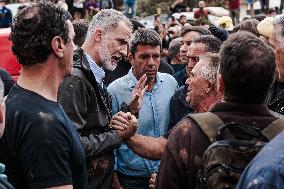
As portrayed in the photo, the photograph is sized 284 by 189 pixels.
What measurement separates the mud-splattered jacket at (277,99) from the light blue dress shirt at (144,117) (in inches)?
41.5

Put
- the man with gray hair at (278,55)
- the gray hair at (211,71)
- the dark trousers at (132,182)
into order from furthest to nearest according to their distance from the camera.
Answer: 1. the dark trousers at (132,182)
2. the man with gray hair at (278,55)
3. the gray hair at (211,71)

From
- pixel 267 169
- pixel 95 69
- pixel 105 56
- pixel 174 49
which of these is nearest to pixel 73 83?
pixel 95 69

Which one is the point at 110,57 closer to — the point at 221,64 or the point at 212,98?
the point at 212,98

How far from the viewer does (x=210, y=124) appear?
2.69 m

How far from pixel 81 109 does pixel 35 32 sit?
0.96 metres

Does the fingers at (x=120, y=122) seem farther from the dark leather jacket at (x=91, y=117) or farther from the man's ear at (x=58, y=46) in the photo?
the man's ear at (x=58, y=46)

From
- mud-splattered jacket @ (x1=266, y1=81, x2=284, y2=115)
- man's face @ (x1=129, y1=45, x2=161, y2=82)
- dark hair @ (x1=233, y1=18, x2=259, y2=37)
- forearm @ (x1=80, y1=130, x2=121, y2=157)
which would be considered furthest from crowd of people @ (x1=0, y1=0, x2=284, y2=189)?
dark hair @ (x1=233, y1=18, x2=259, y2=37)

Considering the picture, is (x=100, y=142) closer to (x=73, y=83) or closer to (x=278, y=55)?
(x=73, y=83)

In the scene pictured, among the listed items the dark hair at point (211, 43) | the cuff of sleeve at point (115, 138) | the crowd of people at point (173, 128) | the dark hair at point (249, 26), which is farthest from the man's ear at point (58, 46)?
the dark hair at point (249, 26)

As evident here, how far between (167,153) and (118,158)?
2.11 meters

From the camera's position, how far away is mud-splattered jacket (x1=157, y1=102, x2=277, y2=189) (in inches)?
106

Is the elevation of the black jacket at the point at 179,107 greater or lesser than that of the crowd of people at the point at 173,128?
lesser

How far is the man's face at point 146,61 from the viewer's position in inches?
202

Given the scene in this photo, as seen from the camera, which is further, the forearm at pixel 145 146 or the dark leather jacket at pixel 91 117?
the forearm at pixel 145 146
